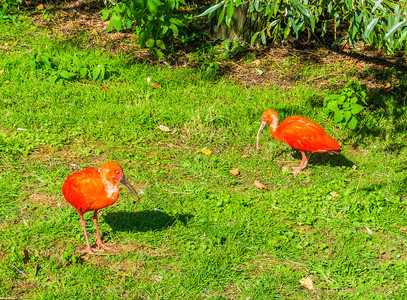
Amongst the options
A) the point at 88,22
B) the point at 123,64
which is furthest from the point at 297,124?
the point at 88,22

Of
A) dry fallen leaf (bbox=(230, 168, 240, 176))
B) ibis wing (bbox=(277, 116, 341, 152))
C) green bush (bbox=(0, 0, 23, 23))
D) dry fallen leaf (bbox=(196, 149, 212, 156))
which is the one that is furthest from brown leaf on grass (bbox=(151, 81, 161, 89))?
green bush (bbox=(0, 0, 23, 23))

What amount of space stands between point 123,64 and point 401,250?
503 centimetres

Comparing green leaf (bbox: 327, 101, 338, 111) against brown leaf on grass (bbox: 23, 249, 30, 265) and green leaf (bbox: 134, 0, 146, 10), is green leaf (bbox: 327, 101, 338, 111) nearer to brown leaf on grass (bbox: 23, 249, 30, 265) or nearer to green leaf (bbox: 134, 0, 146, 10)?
green leaf (bbox: 134, 0, 146, 10)

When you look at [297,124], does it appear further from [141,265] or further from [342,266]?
[141,265]

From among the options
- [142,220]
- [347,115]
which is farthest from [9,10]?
[347,115]

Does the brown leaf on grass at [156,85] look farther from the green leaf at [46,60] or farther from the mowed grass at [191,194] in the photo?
Answer: the green leaf at [46,60]

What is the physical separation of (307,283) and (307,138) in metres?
1.90

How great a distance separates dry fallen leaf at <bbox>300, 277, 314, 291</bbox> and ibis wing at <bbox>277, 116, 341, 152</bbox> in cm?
180

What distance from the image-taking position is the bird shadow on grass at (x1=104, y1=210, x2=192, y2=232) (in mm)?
4680

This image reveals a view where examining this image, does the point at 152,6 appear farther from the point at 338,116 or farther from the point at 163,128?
the point at 338,116

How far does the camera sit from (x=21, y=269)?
4.07 m

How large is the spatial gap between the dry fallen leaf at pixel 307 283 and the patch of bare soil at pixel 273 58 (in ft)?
12.9

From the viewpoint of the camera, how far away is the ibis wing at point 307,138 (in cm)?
545

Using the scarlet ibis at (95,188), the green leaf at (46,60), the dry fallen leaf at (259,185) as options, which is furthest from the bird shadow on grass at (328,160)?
the green leaf at (46,60)
